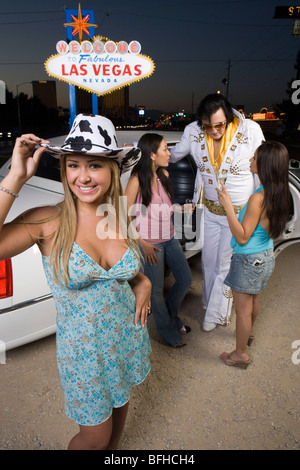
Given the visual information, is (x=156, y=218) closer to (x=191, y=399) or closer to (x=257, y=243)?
(x=257, y=243)

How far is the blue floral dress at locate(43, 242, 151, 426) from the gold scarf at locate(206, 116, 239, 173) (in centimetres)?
185

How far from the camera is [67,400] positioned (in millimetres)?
1484

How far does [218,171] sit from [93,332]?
210cm

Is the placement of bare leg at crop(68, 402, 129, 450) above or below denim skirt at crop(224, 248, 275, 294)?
below

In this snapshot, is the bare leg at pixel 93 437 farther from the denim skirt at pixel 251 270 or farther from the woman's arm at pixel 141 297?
the denim skirt at pixel 251 270

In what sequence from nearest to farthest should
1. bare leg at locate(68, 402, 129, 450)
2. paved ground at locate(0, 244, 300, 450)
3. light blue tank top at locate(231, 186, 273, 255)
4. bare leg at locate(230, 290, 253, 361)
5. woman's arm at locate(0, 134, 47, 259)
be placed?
woman's arm at locate(0, 134, 47, 259) → bare leg at locate(68, 402, 129, 450) → paved ground at locate(0, 244, 300, 450) → light blue tank top at locate(231, 186, 273, 255) → bare leg at locate(230, 290, 253, 361)

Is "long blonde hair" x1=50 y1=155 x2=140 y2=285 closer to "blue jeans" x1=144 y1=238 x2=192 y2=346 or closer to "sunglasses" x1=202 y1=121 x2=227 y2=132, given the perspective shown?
"blue jeans" x1=144 y1=238 x2=192 y2=346

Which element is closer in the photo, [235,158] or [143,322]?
[143,322]

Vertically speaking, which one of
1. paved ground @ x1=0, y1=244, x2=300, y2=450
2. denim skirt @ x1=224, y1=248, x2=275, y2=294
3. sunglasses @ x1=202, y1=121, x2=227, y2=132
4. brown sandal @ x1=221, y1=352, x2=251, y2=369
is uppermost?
sunglasses @ x1=202, y1=121, x2=227, y2=132

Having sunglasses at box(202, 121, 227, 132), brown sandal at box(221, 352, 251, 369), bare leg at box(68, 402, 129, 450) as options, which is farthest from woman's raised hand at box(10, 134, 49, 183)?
brown sandal at box(221, 352, 251, 369)

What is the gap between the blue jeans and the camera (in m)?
2.78

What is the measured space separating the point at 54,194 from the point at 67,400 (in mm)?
1919

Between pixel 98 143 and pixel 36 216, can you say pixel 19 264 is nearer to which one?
pixel 36 216
